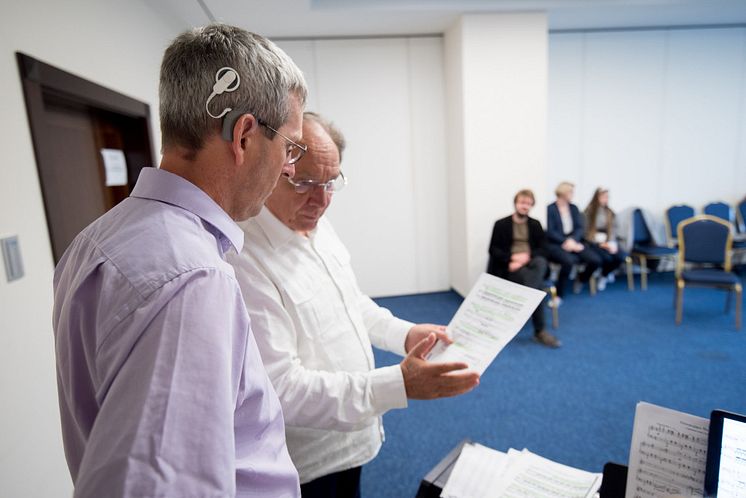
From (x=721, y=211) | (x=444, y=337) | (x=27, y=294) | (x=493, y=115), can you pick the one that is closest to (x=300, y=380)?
(x=444, y=337)

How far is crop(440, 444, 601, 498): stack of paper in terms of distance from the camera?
107 cm

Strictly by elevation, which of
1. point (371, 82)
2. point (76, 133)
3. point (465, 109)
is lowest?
point (76, 133)

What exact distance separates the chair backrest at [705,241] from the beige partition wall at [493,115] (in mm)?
1307

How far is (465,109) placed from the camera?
4.27 meters

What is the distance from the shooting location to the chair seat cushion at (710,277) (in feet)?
11.9

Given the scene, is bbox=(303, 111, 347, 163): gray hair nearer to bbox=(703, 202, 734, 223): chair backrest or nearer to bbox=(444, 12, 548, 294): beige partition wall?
bbox=(444, 12, 548, 294): beige partition wall

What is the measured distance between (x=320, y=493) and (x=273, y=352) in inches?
20.8

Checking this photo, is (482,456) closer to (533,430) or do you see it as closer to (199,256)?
(199,256)

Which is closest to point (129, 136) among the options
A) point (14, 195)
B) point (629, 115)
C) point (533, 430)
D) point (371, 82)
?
point (14, 195)

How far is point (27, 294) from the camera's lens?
1.68m

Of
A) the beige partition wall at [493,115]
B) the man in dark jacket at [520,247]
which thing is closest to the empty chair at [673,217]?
the beige partition wall at [493,115]

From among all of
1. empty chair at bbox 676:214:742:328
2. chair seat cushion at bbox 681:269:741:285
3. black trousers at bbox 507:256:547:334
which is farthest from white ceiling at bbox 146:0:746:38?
chair seat cushion at bbox 681:269:741:285

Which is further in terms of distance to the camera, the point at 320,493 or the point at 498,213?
the point at 498,213

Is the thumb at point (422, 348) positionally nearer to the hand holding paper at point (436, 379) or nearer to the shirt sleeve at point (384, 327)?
the hand holding paper at point (436, 379)
